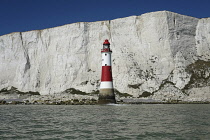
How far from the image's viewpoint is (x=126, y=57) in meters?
48.5

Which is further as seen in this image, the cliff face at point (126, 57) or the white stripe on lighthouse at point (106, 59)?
the cliff face at point (126, 57)

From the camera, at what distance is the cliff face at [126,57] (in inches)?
1769

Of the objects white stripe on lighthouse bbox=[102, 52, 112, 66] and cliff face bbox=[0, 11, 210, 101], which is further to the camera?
cliff face bbox=[0, 11, 210, 101]

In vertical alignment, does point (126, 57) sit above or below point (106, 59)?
above

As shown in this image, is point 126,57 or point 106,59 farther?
point 126,57

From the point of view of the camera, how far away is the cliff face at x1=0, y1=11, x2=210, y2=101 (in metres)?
44.9

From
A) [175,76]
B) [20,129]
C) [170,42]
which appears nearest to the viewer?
[20,129]

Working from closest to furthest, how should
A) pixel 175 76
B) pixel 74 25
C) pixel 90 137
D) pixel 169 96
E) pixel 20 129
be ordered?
pixel 90 137 → pixel 20 129 → pixel 169 96 → pixel 175 76 → pixel 74 25

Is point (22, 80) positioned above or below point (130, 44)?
below

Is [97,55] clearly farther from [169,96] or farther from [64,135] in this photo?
[64,135]

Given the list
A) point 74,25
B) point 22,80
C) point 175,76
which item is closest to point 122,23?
point 74,25

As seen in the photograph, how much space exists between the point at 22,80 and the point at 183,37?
27175mm

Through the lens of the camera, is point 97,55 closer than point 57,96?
No

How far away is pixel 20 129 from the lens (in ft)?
41.7
